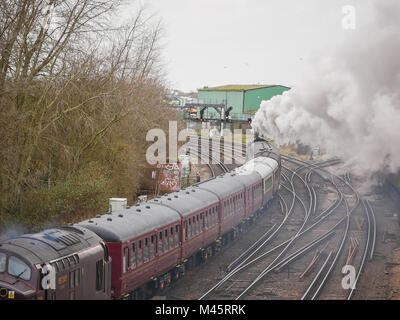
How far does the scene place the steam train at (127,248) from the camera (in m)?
11.9

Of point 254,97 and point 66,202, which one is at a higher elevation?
point 254,97

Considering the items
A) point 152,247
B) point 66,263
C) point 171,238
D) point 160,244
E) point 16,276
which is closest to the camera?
point 16,276

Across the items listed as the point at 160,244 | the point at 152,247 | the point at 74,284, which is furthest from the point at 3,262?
the point at 160,244

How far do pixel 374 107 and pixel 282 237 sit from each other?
886cm

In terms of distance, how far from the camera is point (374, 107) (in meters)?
21.0

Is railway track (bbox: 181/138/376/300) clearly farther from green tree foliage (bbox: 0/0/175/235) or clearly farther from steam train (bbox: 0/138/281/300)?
green tree foliage (bbox: 0/0/175/235)

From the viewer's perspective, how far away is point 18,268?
11.8 meters

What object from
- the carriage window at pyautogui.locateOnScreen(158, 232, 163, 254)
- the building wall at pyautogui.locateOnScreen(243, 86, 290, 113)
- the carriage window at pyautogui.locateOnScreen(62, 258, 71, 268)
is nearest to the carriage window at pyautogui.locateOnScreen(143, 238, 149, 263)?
the carriage window at pyautogui.locateOnScreen(158, 232, 163, 254)

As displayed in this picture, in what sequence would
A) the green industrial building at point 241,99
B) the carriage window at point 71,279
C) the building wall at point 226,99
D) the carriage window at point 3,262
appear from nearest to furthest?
the carriage window at point 3,262, the carriage window at point 71,279, the green industrial building at point 241,99, the building wall at point 226,99

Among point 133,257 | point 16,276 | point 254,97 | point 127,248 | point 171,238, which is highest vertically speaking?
point 254,97

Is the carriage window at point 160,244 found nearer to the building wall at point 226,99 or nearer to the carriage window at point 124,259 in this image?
the carriage window at point 124,259

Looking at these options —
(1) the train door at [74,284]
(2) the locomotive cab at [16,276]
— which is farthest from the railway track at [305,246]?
(2) the locomotive cab at [16,276]

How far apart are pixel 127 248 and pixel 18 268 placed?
3986 millimetres

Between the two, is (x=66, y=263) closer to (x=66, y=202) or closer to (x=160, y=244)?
(x=160, y=244)
